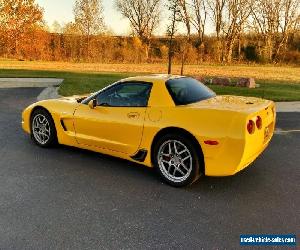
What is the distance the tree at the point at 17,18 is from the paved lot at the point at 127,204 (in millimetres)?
39012

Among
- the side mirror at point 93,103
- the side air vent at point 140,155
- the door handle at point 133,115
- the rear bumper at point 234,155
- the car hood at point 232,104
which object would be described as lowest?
the side air vent at point 140,155

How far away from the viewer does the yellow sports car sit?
14.0ft

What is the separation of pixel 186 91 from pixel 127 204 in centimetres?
192

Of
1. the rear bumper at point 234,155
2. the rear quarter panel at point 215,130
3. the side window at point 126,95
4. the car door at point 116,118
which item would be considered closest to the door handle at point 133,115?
the car door at point 116,118

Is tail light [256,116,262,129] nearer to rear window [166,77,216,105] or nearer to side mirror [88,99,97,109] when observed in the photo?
rear window [166,77,216,105]

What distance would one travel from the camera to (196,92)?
5281mm

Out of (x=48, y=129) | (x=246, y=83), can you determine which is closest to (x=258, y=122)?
(x=48, y=129)

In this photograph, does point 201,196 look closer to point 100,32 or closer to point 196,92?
point 196,92

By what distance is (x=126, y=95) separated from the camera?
17.4 ft

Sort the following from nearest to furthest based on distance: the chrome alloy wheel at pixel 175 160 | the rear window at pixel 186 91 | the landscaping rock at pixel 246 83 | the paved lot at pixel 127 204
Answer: the paved lot at pixel 127 204 < the chrome alloy wheel at pixel 175 160 < the rear window at pixel 186 91 < the landscaping rock at pixel 246 83

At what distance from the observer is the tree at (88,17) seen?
48388 millimetres

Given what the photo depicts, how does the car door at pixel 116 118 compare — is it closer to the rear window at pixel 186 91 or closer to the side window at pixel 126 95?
the side window at pixel 126 95

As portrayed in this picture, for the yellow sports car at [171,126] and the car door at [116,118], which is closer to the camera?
the yellow sports car at [171,126]

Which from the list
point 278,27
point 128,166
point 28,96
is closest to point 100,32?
point 278,27
